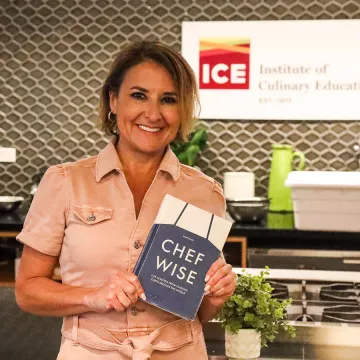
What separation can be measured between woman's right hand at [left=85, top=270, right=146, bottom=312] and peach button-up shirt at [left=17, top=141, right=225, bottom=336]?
0.24 ft

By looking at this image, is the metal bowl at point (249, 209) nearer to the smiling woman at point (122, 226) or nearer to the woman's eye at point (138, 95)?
the smiling woman at point (122, 226)

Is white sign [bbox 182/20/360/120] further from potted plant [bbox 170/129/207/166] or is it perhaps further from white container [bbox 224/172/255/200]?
white container [bbox 224/172/255/200]

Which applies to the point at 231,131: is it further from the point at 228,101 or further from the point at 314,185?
the point at 314,185

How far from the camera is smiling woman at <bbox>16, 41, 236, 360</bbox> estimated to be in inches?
49.8

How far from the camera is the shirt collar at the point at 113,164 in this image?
1354mm

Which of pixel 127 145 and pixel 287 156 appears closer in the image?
pixel 127 145

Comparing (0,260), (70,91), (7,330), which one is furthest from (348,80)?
(7,330)

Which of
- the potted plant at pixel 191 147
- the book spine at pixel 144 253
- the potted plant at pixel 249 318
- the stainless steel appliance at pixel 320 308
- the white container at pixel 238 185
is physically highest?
the potted plant at pixel 191 147

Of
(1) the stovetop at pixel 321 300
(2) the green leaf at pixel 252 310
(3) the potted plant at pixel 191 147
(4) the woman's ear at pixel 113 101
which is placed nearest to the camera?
(4) the woman's ear at pixel 113 101

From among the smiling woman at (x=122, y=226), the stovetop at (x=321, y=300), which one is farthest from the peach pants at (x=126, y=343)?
the stovetop at (x=321, y=300)

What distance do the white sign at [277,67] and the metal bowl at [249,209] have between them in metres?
0.72

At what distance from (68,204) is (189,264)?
0.27 m

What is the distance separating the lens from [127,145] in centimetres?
140

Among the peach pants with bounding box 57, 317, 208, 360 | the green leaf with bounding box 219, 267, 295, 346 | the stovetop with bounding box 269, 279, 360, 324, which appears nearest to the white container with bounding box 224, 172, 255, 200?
the stovetop with bounding box 269, 279, 360, 324
